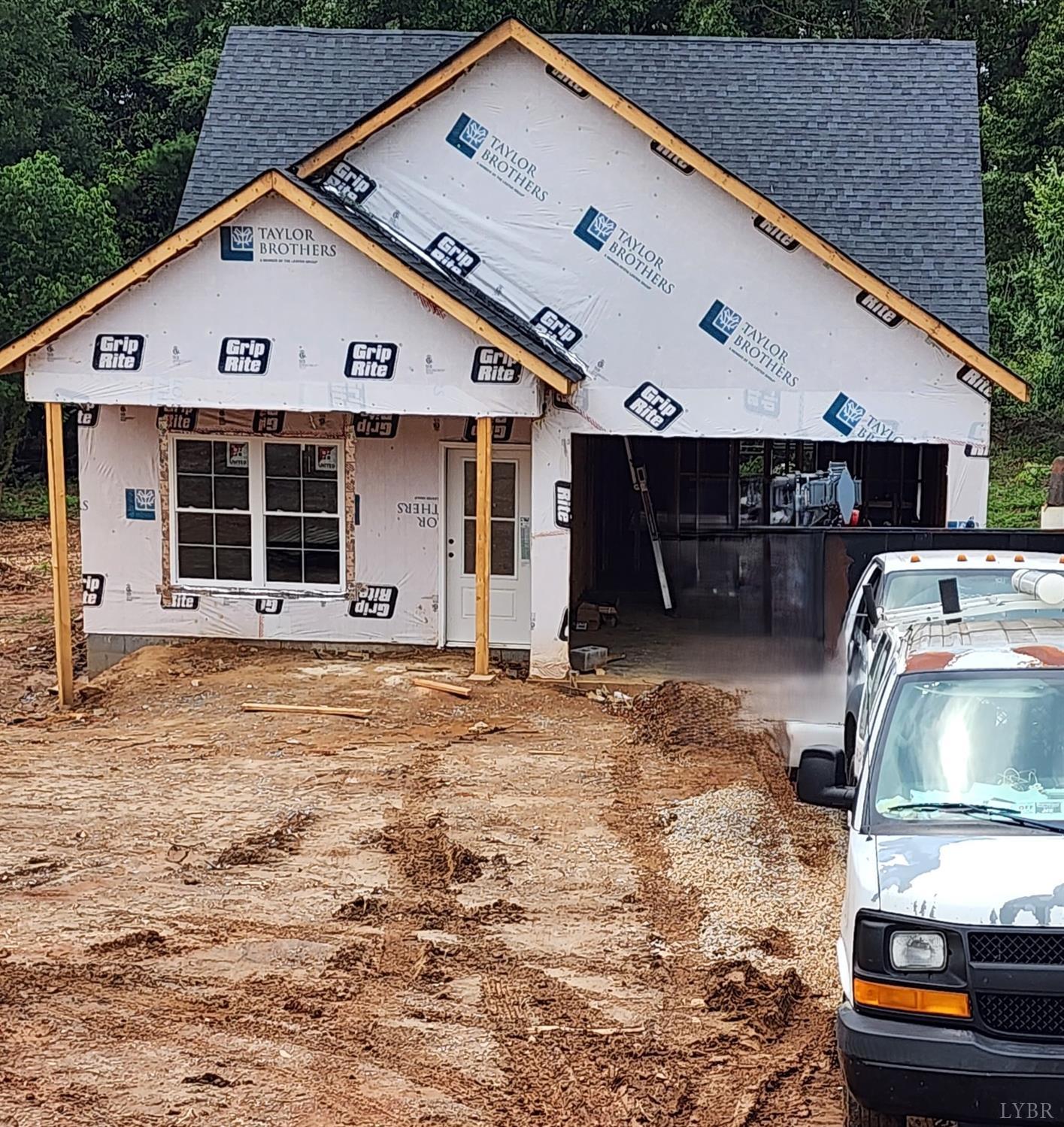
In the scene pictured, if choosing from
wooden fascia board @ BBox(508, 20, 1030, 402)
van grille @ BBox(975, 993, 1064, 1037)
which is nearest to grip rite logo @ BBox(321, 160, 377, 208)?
wooden fascia board @ BBox(508, 20, 1030, 402)

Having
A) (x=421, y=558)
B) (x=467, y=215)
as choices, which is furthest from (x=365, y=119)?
(x=421, y=558)

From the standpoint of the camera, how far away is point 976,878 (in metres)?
5.16

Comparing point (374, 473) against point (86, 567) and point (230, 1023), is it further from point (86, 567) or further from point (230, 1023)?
point (230, 1023)

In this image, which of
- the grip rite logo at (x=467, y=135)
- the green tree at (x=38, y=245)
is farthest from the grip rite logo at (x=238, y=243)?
the green tree at (x=38, y=245)

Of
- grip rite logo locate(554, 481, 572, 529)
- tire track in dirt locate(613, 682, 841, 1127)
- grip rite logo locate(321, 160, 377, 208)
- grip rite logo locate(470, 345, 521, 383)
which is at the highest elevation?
grip rite logo locate(321, 160, 377, 208)

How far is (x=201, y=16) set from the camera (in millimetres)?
39781

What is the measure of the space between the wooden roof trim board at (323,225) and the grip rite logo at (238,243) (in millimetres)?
165

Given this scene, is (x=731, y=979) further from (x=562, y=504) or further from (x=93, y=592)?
(x=93, y=592)

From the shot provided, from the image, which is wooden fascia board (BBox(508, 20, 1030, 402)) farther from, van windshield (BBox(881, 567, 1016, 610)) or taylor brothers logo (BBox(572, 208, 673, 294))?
van windshield (BBox(881, 567, 1016, 610))

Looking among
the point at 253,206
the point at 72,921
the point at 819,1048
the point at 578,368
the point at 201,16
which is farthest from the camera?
the point at 201,16

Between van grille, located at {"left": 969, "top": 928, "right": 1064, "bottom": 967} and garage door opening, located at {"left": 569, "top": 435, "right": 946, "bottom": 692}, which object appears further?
garage door opening, located at {"left": 569, "top": 435, "right": 946, "bottom": 692}

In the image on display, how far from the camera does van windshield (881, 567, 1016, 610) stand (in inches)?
351

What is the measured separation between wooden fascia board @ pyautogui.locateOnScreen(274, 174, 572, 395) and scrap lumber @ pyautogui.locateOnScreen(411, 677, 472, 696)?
3.23 meters

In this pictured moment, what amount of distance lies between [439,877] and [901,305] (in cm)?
830
